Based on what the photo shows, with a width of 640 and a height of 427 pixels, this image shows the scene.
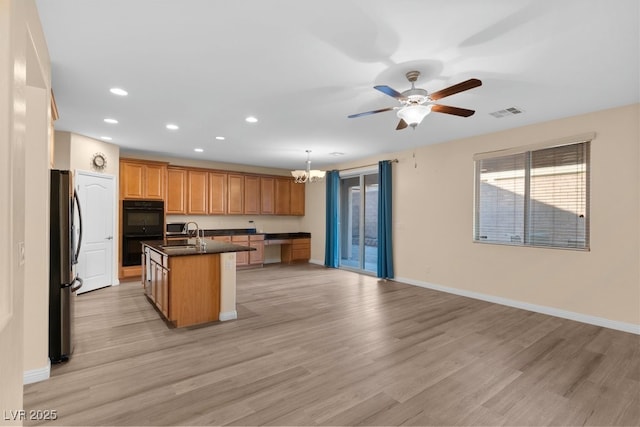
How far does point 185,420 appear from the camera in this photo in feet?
6.75

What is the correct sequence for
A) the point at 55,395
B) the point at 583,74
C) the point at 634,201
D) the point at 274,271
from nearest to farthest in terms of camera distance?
the point at 55,395
the point at 583,74
the point at 634,201
the point at 274,271

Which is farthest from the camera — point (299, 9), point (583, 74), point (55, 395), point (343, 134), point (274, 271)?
point (274, 271)

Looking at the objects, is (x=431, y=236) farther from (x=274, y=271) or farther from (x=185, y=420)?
(x=185, y=420)

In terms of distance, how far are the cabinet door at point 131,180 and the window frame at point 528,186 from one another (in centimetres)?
640

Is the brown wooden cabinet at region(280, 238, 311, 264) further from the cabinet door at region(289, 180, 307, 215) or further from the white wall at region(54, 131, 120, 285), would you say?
the white wall at region(54, 131, 120, 285)

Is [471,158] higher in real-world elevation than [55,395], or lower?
higher

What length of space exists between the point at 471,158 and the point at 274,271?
4.88 m

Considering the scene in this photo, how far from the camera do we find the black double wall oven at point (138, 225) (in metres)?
6.14

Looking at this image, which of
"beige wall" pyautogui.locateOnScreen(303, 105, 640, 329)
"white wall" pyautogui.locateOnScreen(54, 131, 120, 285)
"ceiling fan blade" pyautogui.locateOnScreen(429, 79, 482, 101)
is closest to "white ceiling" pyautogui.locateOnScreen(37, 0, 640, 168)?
"ceiling fan blade" pyautogui.locateOnScreen(429, 79, 482, 101)

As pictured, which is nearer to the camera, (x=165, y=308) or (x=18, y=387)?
(x=18, y=387)

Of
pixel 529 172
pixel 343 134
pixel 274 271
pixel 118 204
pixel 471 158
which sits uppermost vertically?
pixel 343 134

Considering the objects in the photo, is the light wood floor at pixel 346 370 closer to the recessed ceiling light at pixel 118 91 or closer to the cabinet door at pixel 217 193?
the recessed ceiling light at pixel 118 91

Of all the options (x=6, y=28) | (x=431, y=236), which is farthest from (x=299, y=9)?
(x=431, y=236)

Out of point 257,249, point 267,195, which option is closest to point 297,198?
point 267,195
